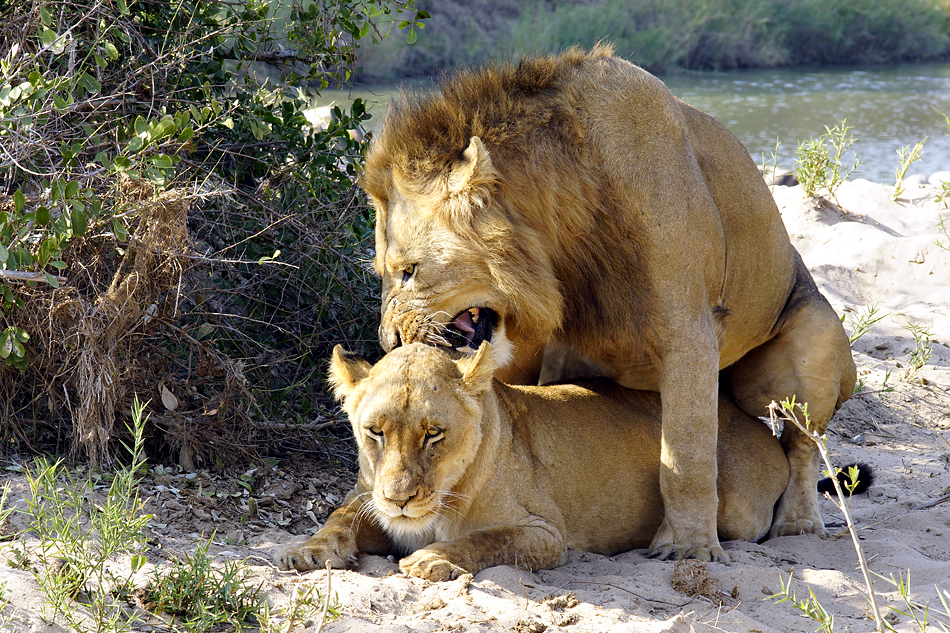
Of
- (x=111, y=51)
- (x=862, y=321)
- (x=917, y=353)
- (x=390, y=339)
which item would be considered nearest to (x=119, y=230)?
(x=111, y=51)

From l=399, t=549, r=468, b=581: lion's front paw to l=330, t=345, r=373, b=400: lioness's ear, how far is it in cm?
62

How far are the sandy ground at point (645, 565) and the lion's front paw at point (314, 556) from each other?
5 centimetres

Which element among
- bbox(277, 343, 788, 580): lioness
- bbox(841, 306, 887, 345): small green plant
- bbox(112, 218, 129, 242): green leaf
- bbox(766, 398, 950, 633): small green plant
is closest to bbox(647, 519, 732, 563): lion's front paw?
Answer: bbox(277, 343, 788, 580): lioness

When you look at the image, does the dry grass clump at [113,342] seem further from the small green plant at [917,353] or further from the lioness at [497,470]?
the small green plant at [917,353]

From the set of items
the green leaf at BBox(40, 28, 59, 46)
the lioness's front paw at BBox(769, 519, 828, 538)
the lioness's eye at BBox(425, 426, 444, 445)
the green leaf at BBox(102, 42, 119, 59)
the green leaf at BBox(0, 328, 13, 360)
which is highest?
the green leaf at BBox(40, 28, 59, 46)

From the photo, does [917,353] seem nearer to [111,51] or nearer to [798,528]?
[798,528]

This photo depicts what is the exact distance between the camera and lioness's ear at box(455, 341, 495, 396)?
3182 millimetres

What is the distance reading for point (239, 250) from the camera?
13.9 ft

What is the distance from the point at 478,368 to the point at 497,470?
1.48ft

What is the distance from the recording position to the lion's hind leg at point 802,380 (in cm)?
413

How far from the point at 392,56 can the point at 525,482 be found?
15.1 metres

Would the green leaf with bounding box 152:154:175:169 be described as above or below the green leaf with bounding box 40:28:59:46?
below

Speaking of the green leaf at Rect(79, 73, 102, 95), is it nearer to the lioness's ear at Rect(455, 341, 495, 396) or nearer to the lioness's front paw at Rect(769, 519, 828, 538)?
the lioness's ear at Rect(455, 341, 495, 396)

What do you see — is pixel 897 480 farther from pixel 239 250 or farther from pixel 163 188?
pixel 163 188
